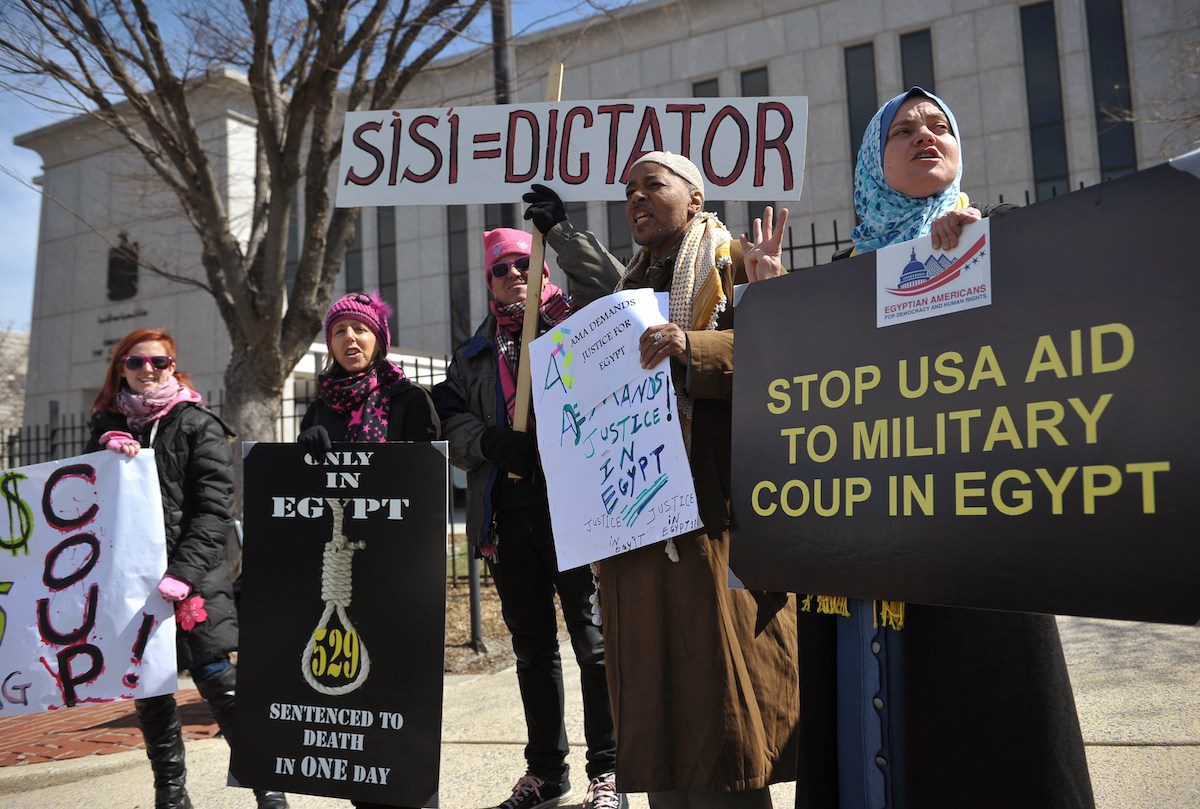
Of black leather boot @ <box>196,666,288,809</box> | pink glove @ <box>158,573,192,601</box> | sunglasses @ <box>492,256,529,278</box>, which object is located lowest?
black leather boot @ <box>196,666,288,809</box>

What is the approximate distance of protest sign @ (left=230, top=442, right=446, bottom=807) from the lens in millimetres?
3027

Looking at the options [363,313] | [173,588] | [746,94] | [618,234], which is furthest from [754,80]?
[173,588]

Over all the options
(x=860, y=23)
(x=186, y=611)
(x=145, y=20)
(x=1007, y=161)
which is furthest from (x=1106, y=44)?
(x=186, y=611)

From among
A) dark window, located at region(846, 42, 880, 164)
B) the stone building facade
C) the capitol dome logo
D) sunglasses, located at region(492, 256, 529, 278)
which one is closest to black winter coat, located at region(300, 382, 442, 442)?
sunglasses, located at region(492, 256, 529, 278)

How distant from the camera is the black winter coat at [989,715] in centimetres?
189

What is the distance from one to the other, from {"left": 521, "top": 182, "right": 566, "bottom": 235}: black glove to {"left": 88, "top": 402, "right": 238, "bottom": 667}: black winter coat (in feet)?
5.20

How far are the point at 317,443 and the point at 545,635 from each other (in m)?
1.10

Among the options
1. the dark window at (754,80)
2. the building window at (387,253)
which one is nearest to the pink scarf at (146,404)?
the dark window at (754,80)

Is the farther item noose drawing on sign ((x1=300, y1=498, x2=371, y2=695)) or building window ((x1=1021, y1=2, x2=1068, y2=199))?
building window ((x1=1021, y1=2, x2=1068, y2=199))

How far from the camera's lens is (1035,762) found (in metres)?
1.88

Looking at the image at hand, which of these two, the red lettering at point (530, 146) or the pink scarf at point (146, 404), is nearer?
the red lettering at point (530, 146)

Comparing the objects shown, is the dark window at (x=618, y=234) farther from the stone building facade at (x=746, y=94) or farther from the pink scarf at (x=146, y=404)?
the pink scarf at (x=146, y=404)

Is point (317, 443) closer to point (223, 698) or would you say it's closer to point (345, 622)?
point (345, 622)

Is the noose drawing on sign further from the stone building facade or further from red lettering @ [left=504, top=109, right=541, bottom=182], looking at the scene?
the stone building facade
